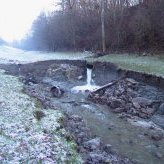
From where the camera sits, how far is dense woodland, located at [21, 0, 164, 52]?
36.4m

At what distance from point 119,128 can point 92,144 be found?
335cm

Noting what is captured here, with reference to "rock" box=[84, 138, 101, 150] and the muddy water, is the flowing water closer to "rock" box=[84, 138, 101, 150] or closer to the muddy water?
the muddy water

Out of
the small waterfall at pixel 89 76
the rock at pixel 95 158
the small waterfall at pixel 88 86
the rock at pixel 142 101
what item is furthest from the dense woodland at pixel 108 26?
the rock at pixel 95 158

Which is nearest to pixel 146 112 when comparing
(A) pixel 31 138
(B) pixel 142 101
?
(B) pixel 142 101

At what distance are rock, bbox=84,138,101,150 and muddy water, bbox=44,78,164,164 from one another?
0.63 metres

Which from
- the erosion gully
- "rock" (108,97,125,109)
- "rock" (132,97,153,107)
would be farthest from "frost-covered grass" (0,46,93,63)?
"rock" (132,97,153,107)

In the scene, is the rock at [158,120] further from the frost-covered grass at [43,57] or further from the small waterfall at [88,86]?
the frost-covered grass at [43,57]

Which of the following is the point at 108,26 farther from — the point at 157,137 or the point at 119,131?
the point at 157,137

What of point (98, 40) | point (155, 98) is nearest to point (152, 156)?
point (155, 98)

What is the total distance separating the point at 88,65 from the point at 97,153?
2159cm

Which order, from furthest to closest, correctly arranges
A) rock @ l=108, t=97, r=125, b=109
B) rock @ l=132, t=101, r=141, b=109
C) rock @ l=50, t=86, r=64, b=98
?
rock @ l=50, t=86, r=64, b=98 < rock @ l=108, t=97, r=125, b=109 < rock @ l=132, t=101, r=141, b=109

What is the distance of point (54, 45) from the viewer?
72875mm

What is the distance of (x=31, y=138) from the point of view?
477 inches

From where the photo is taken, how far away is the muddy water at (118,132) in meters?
12.5
